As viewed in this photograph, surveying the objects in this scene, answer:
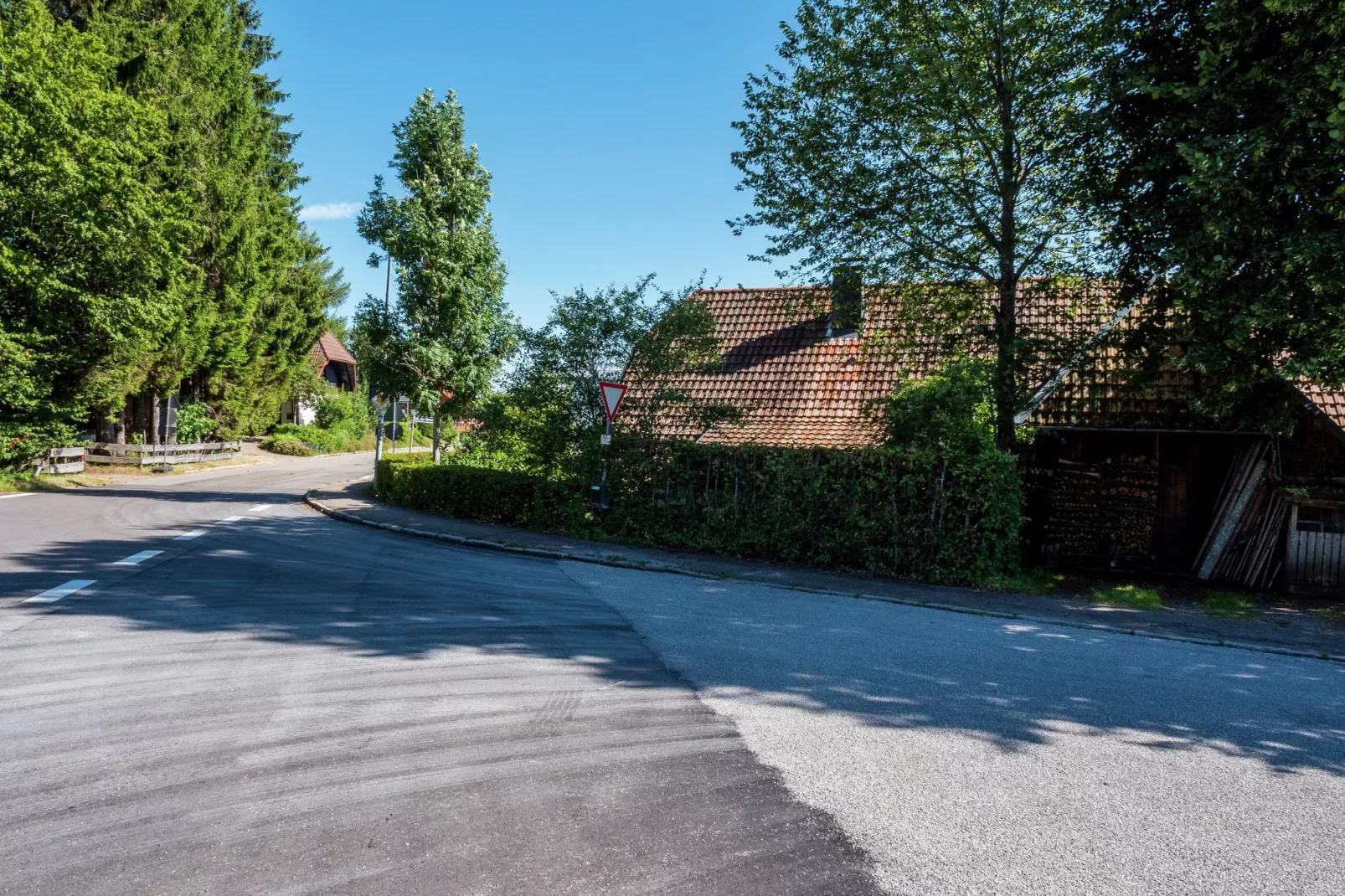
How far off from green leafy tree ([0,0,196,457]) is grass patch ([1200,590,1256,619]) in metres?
27.3

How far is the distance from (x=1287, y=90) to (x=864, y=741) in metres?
9.00

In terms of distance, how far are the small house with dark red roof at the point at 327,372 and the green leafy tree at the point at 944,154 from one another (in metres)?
39.3

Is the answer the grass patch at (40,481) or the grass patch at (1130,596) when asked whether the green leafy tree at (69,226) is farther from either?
the grass patch at (1130,596)

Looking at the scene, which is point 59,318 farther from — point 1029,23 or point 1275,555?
point 1275,555

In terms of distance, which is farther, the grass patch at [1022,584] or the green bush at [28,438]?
the green bush at [28,438]

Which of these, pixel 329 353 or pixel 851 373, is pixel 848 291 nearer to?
pixel 851 373

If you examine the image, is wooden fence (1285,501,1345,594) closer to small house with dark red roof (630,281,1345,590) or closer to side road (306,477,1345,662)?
small house with dark red roof (630,281,1345,590)

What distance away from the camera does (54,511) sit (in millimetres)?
15336

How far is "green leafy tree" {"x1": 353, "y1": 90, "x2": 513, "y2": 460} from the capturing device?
21609mm

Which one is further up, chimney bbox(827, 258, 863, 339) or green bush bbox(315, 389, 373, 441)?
chimney bbox(827, 258, 863, 339)

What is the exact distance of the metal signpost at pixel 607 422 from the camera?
13.4 m

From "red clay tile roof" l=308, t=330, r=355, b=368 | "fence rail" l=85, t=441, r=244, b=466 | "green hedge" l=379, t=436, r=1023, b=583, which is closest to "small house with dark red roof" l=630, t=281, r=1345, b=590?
"green hedge" l=379, t=436, r=1023, b=583

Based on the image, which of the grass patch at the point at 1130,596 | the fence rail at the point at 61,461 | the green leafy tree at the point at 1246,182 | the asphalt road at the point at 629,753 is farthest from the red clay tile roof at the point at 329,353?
the green leafy tree at the point at 1246,182

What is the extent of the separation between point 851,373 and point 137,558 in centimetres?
1428
